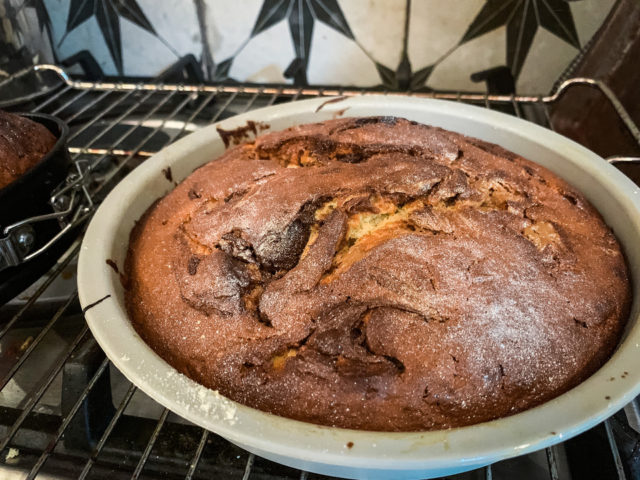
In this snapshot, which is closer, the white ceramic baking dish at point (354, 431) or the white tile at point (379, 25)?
the white ceramic baking dish at point (354, 431)

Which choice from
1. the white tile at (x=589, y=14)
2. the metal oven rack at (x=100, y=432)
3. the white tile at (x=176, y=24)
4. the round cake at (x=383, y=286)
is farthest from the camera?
the white tile at (x=176, y=24)

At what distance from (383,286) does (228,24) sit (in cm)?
139

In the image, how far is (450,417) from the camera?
0.69 metres

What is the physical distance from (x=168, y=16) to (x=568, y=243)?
62.7 inches

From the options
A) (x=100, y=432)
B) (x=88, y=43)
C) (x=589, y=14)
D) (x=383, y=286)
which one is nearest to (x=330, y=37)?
(x=589, y=14)

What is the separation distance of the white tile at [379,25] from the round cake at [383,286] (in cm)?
79

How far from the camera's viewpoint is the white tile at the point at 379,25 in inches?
64.2

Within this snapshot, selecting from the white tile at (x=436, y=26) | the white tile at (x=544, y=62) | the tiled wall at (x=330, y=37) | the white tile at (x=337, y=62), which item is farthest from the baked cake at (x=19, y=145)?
the white tile at (x=544, y=62)

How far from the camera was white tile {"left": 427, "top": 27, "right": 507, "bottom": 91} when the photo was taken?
5.36 feet

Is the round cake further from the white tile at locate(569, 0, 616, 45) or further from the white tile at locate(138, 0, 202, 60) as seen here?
the white tile at locate(138, 0, 202, 60)

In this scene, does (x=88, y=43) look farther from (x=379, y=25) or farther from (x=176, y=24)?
(x=379, y=25)

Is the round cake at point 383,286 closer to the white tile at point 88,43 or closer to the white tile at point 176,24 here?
the white tile at point 176,24

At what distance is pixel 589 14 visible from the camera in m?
1.54

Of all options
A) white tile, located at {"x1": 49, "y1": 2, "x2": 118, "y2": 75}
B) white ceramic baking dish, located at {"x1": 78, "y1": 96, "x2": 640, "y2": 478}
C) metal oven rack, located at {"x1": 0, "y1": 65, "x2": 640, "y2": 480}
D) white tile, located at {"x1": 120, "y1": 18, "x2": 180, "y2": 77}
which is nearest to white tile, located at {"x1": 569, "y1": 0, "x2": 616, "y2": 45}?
metal oven rack, located at {"x1": 0, "y1": 65, "x2": 640, "y2": 480}
